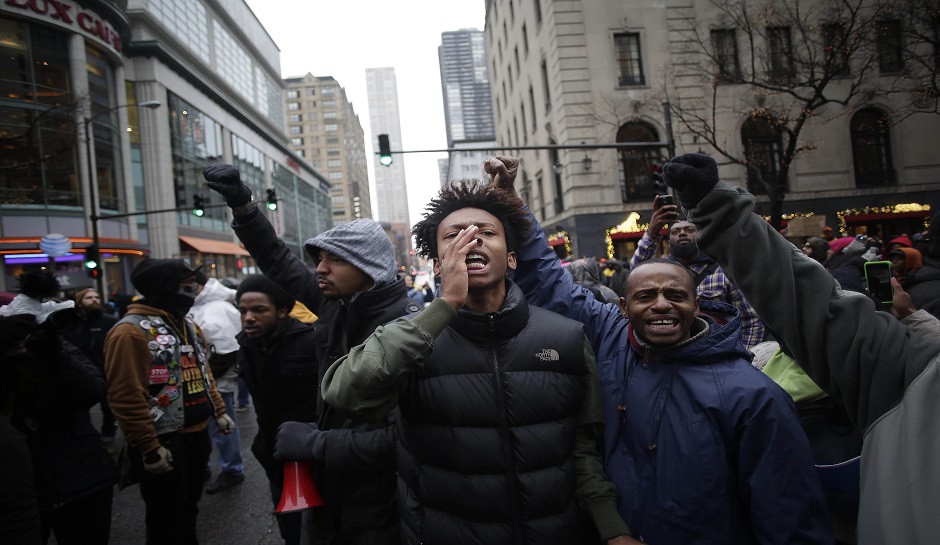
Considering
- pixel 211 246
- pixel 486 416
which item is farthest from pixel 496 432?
pixel 211 246

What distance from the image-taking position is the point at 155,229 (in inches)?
1156

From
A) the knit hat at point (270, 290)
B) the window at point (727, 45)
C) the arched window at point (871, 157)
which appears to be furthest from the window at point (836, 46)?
the knit hat at point (270, 290)

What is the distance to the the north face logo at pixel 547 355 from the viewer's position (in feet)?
6.37

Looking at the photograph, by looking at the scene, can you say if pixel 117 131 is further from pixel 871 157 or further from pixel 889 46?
pixel 871 157

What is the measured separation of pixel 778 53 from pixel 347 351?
20.8 metres

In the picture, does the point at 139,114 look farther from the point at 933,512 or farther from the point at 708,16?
the point at 933,512

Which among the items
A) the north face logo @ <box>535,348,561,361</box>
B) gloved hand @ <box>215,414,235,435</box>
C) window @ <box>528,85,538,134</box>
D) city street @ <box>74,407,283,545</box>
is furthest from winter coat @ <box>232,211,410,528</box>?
window @ <box>528,85,538,134</box>

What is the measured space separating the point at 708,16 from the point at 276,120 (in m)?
52.8

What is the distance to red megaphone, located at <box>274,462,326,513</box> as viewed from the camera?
231cm

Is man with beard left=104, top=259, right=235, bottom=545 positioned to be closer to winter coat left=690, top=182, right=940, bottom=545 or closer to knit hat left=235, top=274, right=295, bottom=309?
knit hat left=235, top=274, right=295, bottom=309

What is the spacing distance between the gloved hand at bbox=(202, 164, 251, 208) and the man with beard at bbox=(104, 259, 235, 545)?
102 cm

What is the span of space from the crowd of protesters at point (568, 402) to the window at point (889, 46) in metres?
12.9

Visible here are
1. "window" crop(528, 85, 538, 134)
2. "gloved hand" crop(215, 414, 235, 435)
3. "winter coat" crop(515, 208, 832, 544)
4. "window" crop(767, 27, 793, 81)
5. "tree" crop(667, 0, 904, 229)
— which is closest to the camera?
"winter coat" crop(515, 208, 832, 544)

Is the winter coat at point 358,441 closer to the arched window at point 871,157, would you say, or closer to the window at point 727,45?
the window at point 727,45
